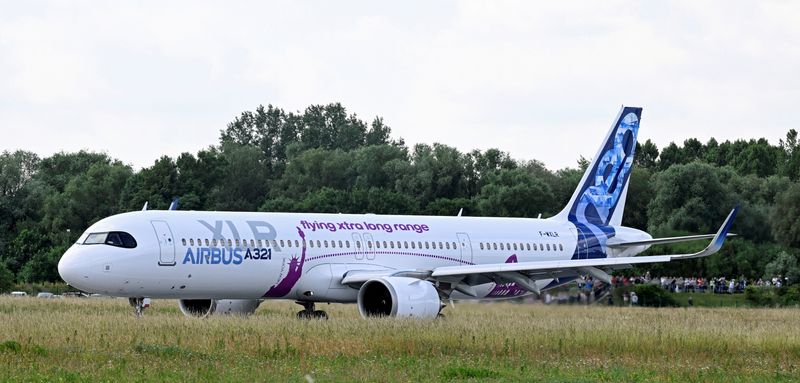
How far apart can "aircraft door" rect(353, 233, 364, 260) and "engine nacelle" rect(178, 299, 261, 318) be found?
3084 millimetres

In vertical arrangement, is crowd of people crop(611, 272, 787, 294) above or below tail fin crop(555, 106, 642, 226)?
below

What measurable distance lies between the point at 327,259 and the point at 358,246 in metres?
1.22

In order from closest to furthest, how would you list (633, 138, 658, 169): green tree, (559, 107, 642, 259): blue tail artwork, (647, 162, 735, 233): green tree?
(559, 107, 642, 259): blue tail artwork → (647, 162, 735, 233): green tree → (633, 138, 658, 169): green tree

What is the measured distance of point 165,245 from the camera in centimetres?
3331

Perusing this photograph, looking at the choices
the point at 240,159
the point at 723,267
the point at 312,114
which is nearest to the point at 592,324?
the point at 723,267

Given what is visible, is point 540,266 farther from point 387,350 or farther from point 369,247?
point 387,350

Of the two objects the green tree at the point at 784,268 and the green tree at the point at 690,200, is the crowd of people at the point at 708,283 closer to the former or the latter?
the green tree at the point at 784,268

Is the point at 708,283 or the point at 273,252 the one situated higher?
the point at 273,252

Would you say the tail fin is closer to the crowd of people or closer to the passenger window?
the crowd of people

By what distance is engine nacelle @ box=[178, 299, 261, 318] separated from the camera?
3788 cm

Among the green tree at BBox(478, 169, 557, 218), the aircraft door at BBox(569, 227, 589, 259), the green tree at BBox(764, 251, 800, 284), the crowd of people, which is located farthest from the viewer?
the green tree at BBox(478, 169, 557, 218)

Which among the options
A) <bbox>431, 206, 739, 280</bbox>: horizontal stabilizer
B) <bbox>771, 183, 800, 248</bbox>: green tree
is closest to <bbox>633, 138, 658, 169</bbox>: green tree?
<bbox>771, 183, 800, 248</bbox>: green tree

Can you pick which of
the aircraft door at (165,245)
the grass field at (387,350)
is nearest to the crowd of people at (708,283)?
the grass field at (387,350)

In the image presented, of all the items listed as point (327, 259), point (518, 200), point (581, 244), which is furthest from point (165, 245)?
point (518, 200)
